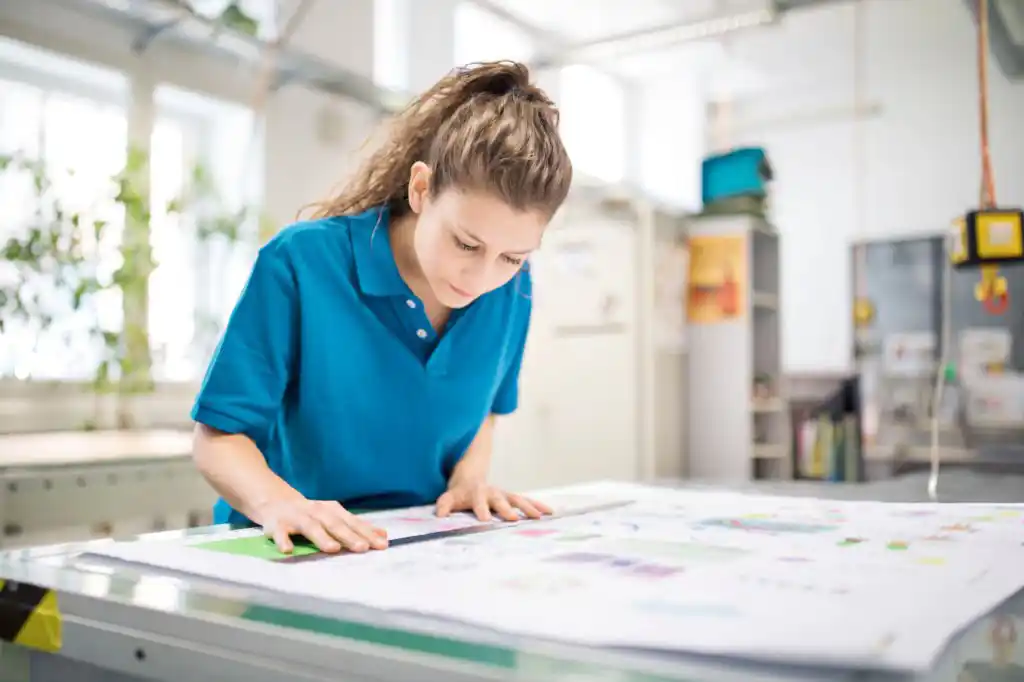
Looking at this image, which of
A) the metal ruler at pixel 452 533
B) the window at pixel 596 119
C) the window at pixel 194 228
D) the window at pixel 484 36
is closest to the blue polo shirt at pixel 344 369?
the metal ruler at pixel 452 533

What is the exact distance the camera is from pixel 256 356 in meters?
1.01

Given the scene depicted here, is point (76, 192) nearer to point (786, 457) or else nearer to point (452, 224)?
point (452, 224)

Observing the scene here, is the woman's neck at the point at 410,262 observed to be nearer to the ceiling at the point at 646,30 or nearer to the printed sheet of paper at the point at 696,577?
the printed sheet of paper at the point at 696,577

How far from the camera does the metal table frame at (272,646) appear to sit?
1.41 ft

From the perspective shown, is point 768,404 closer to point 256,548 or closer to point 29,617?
point 256,548

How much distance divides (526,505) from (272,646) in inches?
20.2

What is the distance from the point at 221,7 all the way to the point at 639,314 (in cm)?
219

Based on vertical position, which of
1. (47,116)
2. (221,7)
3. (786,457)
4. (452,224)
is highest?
(221,7)

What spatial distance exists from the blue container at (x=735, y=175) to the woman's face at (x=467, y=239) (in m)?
3.40

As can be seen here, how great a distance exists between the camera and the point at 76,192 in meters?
3.04

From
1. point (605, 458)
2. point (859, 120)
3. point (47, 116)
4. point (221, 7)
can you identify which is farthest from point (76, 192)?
point (859, 120)

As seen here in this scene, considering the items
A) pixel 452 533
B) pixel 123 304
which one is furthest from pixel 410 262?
pixel 123 304

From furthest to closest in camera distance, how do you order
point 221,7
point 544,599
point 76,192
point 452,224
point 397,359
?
point 221,7, point 76,192, point 397,359, point 452,224, point 544,599

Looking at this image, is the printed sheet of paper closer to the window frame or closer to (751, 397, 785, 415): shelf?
the window frame
